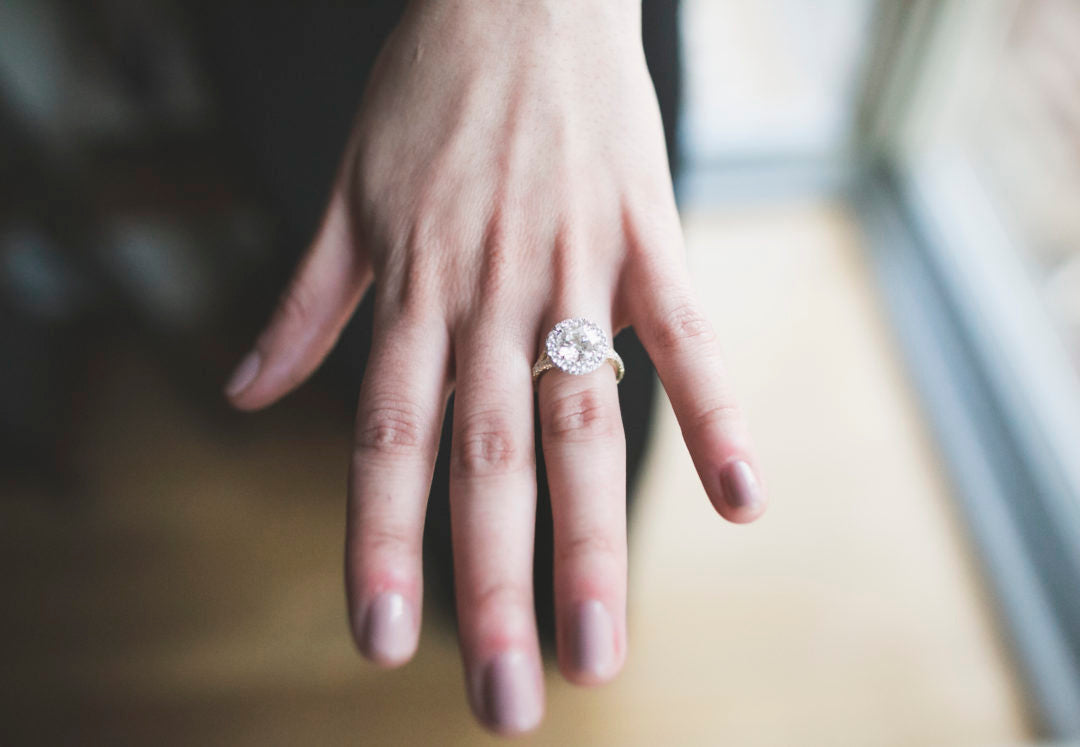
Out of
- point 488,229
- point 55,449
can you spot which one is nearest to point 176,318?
point 55,449

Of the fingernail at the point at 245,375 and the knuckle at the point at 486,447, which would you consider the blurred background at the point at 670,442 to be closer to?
the fingernail at the point at 245,375

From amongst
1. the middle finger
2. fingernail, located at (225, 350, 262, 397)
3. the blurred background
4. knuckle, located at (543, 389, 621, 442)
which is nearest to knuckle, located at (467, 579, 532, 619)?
the middle finger

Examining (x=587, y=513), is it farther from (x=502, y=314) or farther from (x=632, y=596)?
(x=632, y=596)

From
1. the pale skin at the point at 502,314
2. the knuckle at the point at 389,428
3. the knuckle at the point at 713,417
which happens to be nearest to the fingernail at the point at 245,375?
the pale skin at the point at 502,314

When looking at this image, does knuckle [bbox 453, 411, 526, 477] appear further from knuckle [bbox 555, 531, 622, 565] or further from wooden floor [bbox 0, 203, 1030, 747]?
wooden floor [bbox 0, 203, 1030, 747]

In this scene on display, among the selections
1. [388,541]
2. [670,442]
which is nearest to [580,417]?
[388,541]

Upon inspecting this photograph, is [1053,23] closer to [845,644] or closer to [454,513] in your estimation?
[845,644]

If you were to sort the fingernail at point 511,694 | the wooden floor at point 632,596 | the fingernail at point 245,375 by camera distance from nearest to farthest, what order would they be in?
1. the fingernail at point 511,694
2. the fingernail at point 245,375
3. the wooden floor at point 632,596
